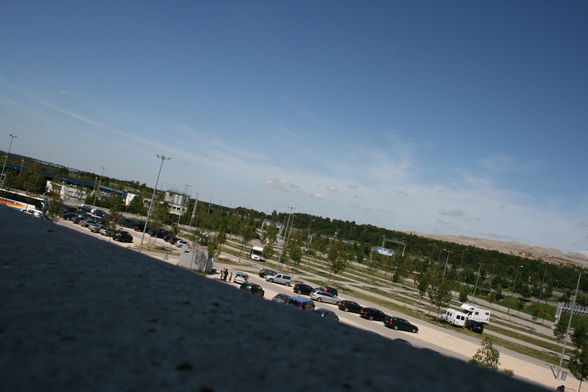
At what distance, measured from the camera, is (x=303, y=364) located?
343 cm

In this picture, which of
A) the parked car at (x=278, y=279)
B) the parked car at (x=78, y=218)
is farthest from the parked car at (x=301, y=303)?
the parked car at (x=78, y=218)

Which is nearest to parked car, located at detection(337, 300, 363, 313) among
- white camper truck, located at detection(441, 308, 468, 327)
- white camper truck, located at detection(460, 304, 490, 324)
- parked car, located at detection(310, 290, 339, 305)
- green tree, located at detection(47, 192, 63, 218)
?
parked car, located at detection(310, 290, 339, 305)

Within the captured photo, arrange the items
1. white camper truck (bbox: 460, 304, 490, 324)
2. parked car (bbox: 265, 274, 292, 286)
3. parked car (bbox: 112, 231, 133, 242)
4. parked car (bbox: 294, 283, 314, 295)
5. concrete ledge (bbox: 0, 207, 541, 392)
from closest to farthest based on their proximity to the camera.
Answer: concrete ledge (bbox: 0, 207, 541, 392), parked car (bbox: 294, 283, 314, 295), parked car (bbox: 265, 274, 292, 286), parked car (bbox: 112, 231, 133, 242), white camper truck (bbox: 460, 304, 490, 324)

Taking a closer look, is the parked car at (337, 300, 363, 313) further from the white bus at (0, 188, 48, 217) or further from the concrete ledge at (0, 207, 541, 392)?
the white bus at (0, 188, 48, 217)

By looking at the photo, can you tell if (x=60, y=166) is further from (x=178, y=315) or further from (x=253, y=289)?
(x=178, y=315)

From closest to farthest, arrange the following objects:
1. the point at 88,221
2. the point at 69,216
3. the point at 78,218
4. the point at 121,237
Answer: the point at 121,237 → the point at 88,221 → the point at 78,218 → the point at 69,216

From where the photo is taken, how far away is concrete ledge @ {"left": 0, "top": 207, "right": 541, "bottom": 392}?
2.89 meters

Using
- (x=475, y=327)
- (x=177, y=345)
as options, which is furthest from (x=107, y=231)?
(x=475, y=327)

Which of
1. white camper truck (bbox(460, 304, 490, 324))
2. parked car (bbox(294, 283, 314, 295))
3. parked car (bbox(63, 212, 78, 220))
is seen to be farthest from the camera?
→ parked car (bbox(63, 212, 78, 220))

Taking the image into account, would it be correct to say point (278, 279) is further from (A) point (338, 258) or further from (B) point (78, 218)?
(B) point (78, 218)

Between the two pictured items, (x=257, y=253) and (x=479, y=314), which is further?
(x=257, y=253)

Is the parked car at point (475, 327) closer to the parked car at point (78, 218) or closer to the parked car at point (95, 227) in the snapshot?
the parked car at point (95, 227)

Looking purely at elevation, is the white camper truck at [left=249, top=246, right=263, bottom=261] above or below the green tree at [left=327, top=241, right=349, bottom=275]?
below

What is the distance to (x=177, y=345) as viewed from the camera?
3.54 m
